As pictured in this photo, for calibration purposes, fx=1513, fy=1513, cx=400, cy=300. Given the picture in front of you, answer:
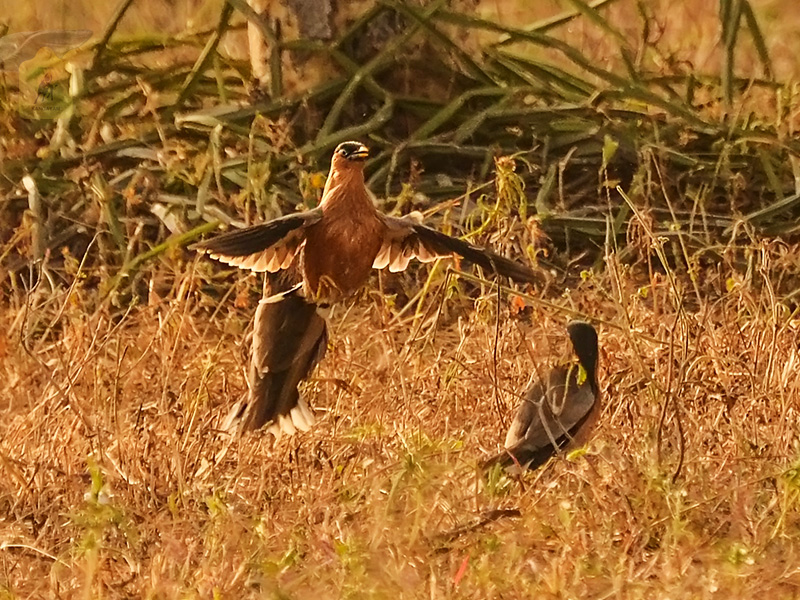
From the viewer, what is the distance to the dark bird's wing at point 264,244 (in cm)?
372

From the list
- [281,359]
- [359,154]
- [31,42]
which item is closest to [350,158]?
[359,154]

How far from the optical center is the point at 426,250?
4156 mm

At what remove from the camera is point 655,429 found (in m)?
3.73

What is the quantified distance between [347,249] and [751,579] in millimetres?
1410

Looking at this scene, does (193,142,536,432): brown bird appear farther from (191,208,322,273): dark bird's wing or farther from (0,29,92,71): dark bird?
(0,29,92,71): dark bird

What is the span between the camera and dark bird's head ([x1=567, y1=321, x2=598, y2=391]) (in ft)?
14.2

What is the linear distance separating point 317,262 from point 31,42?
265cm

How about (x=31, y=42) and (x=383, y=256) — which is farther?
(x=31, y=42)

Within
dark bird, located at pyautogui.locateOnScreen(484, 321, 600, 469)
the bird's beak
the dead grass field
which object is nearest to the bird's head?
the bird's beak

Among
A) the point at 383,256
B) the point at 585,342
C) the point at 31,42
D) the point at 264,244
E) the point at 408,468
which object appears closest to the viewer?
the point at 408,468

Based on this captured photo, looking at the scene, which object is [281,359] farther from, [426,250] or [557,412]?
[557,412]

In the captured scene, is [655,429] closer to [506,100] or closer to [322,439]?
[322,439]

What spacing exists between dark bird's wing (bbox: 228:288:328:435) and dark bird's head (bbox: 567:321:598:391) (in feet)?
2.38

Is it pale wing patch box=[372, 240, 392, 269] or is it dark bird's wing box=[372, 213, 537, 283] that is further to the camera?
pale wing patch box=[372, 240, 392, 269]
